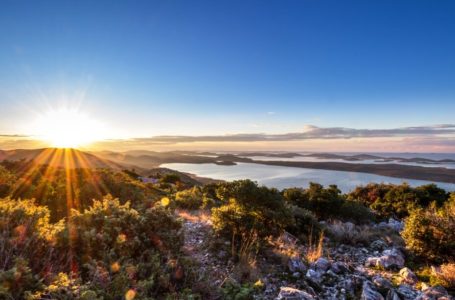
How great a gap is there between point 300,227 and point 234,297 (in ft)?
20.7

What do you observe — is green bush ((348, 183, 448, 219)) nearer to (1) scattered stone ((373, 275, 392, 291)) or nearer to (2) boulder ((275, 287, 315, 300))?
(1) scattered stone ((373, 275, 392, 291))

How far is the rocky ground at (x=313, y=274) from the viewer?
5031 millimetres

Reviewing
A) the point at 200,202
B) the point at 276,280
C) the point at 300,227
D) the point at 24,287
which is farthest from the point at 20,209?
the point at 200,202

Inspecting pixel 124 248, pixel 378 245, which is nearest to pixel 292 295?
pixel 124 248

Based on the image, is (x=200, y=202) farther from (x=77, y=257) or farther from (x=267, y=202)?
(x=77, y=257)

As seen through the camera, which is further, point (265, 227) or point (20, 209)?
point (265, 227)

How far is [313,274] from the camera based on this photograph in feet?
19.4

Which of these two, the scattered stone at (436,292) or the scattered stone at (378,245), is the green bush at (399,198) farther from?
the scattered stone at (436,292)

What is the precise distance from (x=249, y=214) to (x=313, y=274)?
2703mm

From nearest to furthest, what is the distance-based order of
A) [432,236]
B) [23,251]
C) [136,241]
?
[23,251] < [136,241] < [432,236]

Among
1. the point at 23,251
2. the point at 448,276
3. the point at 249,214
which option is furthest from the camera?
the point at 249,214

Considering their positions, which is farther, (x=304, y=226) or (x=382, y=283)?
(x=304, y=226)

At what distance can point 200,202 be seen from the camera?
15391 mm

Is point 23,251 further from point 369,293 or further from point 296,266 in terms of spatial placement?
point 369,293
